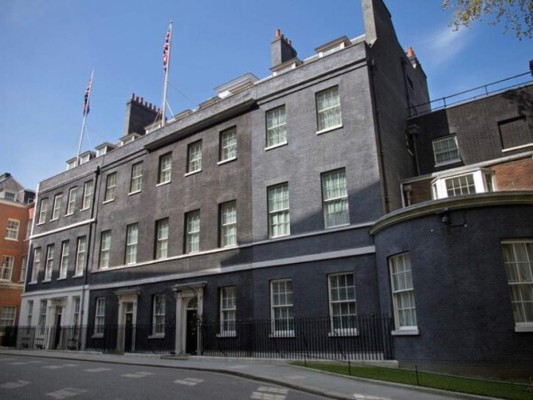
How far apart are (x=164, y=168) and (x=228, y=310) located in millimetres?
9563

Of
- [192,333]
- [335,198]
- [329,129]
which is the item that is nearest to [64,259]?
[192,333]

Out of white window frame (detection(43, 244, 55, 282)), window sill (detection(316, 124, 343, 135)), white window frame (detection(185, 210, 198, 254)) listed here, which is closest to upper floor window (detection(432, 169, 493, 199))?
window sill (detection(316, 124, 343, 135))

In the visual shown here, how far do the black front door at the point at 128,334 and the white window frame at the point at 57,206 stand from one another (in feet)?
40.4

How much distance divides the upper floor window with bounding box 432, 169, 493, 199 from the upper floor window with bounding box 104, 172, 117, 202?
1915 cm

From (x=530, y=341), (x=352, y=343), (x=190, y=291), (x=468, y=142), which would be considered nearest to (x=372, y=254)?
(x=352, y=343)

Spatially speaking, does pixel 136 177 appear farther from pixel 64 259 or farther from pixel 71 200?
pixel 64 259

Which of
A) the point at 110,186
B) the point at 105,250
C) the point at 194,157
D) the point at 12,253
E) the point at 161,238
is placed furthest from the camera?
the point at 12,253

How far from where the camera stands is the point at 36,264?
108 ft

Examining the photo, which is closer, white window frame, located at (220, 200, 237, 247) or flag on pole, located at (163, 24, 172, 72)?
white window frame, located at (220, 200, 237, 247)

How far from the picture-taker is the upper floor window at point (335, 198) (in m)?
17.5

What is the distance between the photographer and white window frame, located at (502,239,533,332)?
1181 centimetres

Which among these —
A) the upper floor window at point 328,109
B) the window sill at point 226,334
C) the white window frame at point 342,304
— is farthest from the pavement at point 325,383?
the upper floor window at point 328,109

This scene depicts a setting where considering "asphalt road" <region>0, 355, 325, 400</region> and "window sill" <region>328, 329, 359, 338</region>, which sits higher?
"window sill" <region>328, 329, 359, 338</region>

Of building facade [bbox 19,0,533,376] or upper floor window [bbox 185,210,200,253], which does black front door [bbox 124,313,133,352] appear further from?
upper floor window [bbox 185,210,200,253]
